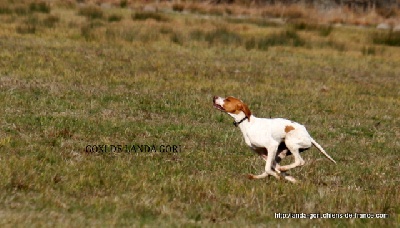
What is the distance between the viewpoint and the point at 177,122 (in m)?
13.1

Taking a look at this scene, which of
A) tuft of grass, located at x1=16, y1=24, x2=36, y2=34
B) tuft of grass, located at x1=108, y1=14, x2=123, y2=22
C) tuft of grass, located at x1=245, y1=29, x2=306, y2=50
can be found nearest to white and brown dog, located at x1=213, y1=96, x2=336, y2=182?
tuft of grass, located at x1=16, y1=24, x2=36, y2=34

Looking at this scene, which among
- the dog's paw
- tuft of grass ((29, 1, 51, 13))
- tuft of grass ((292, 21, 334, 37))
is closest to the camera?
the dog's paw

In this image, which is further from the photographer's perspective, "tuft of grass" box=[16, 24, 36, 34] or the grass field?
"tuft of grass" box=[16, 24, 36, 34]

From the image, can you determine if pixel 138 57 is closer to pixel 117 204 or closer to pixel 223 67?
pixel 223 67

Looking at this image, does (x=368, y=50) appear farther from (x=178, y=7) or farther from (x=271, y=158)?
(x=271, y=158)

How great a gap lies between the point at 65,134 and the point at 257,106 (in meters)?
5.91

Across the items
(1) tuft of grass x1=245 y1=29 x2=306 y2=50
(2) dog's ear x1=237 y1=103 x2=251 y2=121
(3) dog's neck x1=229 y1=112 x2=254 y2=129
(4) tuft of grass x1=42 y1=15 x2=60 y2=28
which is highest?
(2) dog's ear x1=237 y1=103 x2=251 y2=121

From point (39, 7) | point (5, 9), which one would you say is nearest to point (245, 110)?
point (5, 9)

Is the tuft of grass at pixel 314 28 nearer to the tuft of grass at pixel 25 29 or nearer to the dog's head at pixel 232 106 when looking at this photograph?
the tuft of grass at pixel 25 29

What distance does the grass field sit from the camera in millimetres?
7148

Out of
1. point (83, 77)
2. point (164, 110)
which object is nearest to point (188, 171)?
point (164, 110)

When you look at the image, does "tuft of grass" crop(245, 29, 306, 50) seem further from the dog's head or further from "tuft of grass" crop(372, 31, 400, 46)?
the dog's head

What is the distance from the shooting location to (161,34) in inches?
1117

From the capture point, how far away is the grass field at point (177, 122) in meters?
7.15
